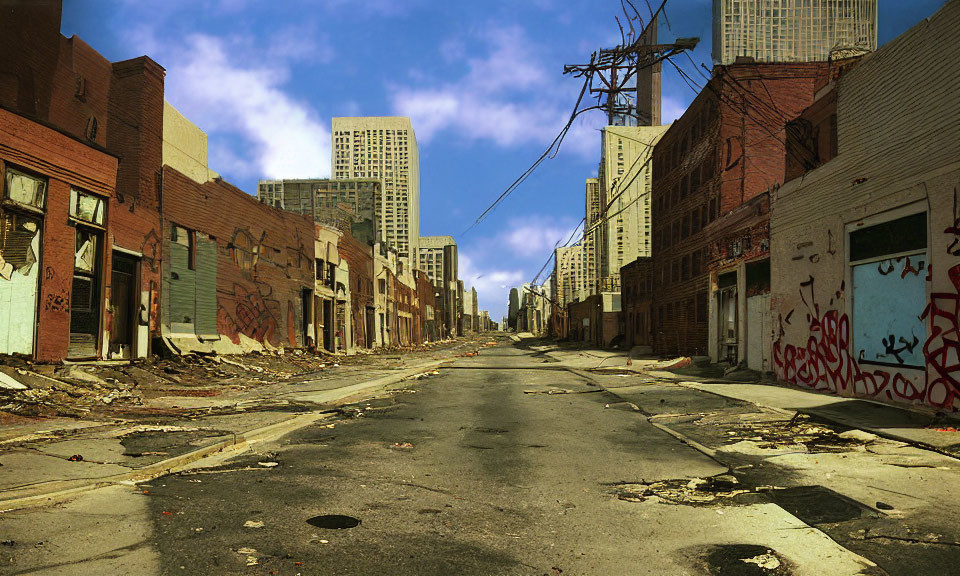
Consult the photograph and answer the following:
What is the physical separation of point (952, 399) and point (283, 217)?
26347 mm

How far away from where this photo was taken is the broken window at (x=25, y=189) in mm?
12633

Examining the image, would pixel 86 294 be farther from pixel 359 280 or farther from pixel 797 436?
pixel 359 280

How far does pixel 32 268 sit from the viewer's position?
43.2 feet

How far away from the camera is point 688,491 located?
5.58 meters

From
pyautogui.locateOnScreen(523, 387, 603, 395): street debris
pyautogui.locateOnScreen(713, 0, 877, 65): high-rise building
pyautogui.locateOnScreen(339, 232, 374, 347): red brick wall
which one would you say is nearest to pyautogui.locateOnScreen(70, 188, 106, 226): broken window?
pyautogui.locateOnScreen(523, 387, 603, 395): street debris

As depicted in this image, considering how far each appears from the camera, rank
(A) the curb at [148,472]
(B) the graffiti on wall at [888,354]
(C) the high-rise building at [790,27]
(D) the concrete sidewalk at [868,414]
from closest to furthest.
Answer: (A) the curb at [148,472] < (D) the concrete sidewalk at [868,414] < (B) the graffiti on wall at [888,354] < (C) the high-rise building at [790,27]

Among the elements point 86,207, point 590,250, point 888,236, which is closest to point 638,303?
point 888,236

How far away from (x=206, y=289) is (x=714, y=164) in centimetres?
2487

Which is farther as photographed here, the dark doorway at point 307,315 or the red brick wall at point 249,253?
the dark doorway at point 307,315

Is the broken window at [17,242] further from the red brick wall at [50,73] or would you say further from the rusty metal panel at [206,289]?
the rusty metal panel at [206,289]

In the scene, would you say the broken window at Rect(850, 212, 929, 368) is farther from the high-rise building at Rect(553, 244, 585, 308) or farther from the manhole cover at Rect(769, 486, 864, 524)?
the high-rise building at Rect(553, 244, 585, 308)

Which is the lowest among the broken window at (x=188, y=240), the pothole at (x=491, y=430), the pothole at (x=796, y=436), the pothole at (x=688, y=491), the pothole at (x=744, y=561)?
the pothole at (x=491, y=430)

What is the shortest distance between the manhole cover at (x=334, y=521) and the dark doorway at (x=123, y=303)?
47.7ft

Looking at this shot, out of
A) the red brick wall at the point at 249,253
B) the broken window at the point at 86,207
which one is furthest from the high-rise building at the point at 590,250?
the broken window at the point at 86,207
